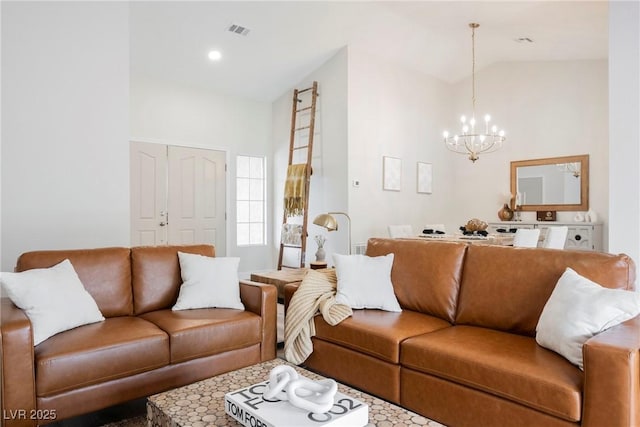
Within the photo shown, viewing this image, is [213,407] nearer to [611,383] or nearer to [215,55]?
[611,383]

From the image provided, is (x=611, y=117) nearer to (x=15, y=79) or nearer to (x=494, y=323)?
(x=494, y=323)

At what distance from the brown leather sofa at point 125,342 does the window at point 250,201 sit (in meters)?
3.54

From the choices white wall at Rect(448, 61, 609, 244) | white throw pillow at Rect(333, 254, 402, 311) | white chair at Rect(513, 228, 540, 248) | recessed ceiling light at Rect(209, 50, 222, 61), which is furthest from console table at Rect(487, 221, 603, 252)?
recessed ceiling light at Rect(209, 50, 222, 61)

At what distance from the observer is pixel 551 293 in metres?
2.32

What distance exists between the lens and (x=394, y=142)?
21.6ft

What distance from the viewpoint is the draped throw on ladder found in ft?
20.5

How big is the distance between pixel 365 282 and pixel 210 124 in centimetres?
439

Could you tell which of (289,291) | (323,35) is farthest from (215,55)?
(289,291)

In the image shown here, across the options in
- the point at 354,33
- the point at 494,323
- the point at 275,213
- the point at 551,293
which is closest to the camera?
the point at 551,293

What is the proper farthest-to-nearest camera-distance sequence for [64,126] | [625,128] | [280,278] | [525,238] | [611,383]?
[525,238]
[64,126]
[280,278]
[625,128]
[611,383]

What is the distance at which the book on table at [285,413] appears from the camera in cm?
138

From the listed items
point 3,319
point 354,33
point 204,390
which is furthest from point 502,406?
point 354,33

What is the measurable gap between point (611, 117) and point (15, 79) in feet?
15.8

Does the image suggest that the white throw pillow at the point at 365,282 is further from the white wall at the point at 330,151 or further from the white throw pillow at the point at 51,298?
the white wall at the point at 330,151
